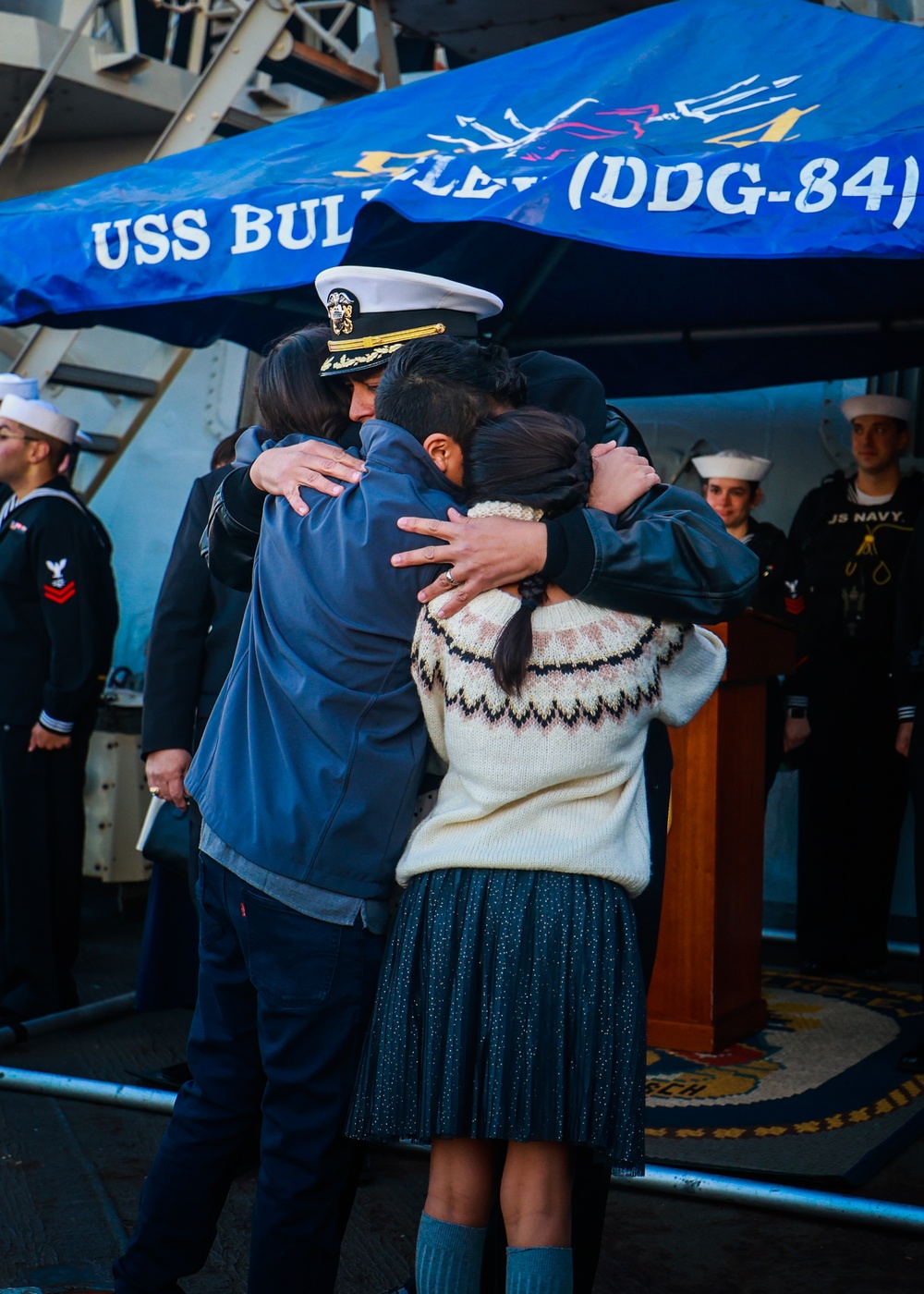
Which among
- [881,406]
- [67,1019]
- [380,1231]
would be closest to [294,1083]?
[380,1231]

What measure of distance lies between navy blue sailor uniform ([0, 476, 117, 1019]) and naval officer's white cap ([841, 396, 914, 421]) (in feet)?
9.98

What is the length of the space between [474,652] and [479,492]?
265 mm

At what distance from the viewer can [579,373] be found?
7.77 feet

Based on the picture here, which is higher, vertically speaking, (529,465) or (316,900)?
(529,465)

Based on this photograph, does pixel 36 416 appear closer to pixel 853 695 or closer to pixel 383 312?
pixel 383 312

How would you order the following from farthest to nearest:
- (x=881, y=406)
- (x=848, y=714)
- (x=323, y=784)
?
(x=848, y=714) → (x=881, y=406) → (x=323, y=784)

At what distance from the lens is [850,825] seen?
5598 mm

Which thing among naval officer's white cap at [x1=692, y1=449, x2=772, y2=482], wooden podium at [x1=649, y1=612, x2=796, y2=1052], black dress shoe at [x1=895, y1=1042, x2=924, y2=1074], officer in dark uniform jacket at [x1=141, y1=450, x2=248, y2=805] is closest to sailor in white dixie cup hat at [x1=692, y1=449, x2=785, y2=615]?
naval officer's white cap at [x1=692, y1=449, x2=772, y2=482]

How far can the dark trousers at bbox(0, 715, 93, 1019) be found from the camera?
454 centimetres

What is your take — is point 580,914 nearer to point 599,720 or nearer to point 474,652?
point 599,720

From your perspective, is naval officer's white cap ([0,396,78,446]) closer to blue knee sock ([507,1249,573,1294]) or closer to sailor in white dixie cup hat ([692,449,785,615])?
sailor in white dixie cup hat ([692,449,785,615])

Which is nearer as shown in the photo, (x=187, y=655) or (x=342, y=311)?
(x=342, y=311)

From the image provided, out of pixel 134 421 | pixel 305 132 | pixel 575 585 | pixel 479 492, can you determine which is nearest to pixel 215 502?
pixel 479 492

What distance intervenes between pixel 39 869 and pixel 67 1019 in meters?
0.53
